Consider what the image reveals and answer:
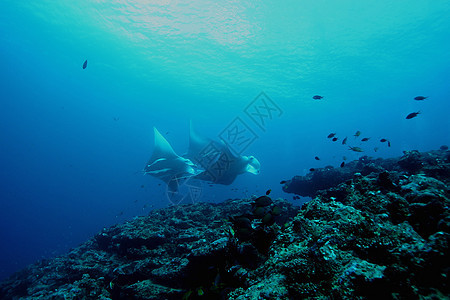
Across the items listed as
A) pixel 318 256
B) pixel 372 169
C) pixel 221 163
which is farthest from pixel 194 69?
pixel 318 256

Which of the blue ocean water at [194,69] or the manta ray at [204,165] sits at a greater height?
the blue ocean water at [194,69]

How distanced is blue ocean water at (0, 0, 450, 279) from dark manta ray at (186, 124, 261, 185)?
4.58 meters

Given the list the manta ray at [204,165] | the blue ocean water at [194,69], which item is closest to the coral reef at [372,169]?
the manta ray at [204,165]

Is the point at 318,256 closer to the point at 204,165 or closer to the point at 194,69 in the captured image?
the point at 204,165

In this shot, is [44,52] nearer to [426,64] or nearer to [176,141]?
[426,64]

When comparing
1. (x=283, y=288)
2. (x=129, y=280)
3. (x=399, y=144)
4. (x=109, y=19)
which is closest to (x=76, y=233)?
(x=109, y=19)

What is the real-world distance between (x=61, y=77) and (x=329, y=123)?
244 ft

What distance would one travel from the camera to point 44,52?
106 feet

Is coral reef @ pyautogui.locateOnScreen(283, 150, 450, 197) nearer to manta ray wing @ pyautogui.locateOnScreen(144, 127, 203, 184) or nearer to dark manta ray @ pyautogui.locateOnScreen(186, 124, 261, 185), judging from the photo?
dark manta ray @ pyautogui.locateOnScreen(186, 124, 261, 185)

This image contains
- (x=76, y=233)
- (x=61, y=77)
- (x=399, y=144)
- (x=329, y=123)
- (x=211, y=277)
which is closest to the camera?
(x=211, y=277)

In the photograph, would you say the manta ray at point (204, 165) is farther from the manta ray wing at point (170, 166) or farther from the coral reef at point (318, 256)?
the coral reef at point (318, 256)

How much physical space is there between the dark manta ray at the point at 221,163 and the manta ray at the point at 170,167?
61 centimetres

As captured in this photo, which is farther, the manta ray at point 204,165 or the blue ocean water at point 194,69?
the blue ocean water at point 194,69

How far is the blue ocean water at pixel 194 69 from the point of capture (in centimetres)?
2159
